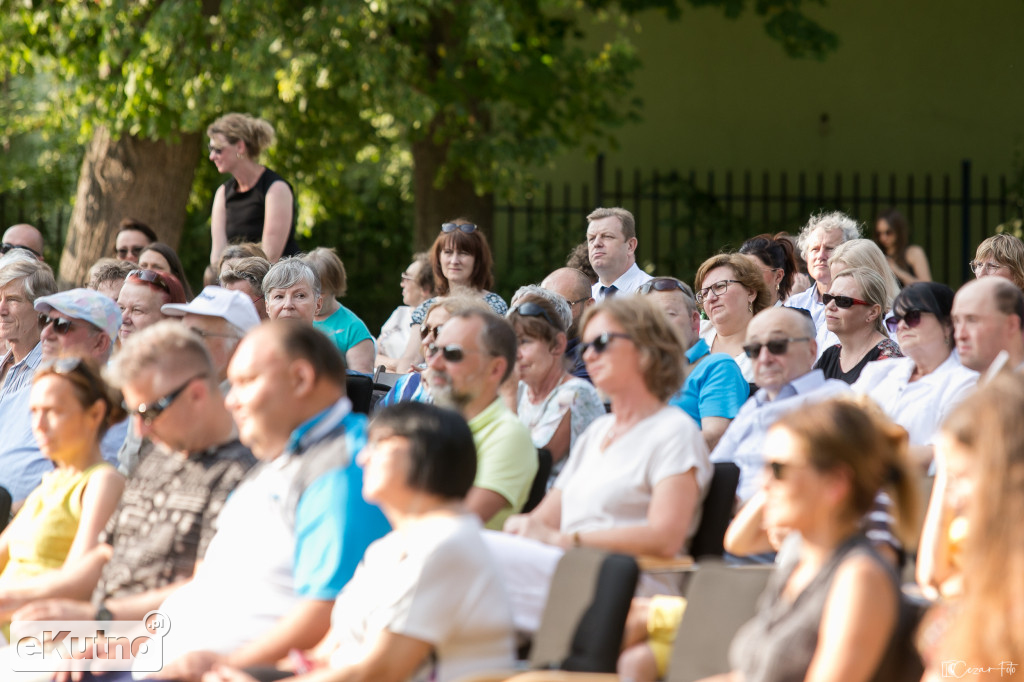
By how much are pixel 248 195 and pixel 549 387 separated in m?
3.72

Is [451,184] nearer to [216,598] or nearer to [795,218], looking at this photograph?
[795,218]

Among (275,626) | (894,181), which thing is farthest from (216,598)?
(894,181)

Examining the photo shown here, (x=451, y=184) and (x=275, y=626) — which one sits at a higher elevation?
(x=451, y=184)

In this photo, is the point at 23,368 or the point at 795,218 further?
the point at 795,218

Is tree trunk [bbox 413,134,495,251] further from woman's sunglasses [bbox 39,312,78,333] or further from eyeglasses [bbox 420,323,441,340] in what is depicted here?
woman's sunglasses [bbox 39,312,78,333]

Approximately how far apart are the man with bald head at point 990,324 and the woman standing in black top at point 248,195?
4.52 meters

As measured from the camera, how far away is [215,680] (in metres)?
3.12

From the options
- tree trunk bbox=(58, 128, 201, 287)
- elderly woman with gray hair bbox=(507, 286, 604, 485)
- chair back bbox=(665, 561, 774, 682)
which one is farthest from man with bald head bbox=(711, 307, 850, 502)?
tree trunk bbox=(58, 128, 201, 287)

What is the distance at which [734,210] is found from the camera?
1545cm

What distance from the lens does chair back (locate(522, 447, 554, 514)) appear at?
14.1 ft

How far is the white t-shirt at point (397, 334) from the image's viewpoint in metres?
7.78

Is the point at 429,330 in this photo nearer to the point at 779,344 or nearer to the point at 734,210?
the point at 779,344

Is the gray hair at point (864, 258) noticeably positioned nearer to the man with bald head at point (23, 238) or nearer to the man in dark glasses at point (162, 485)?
the man in dark glasses at point (162, 485)

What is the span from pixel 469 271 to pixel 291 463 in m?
3.81
